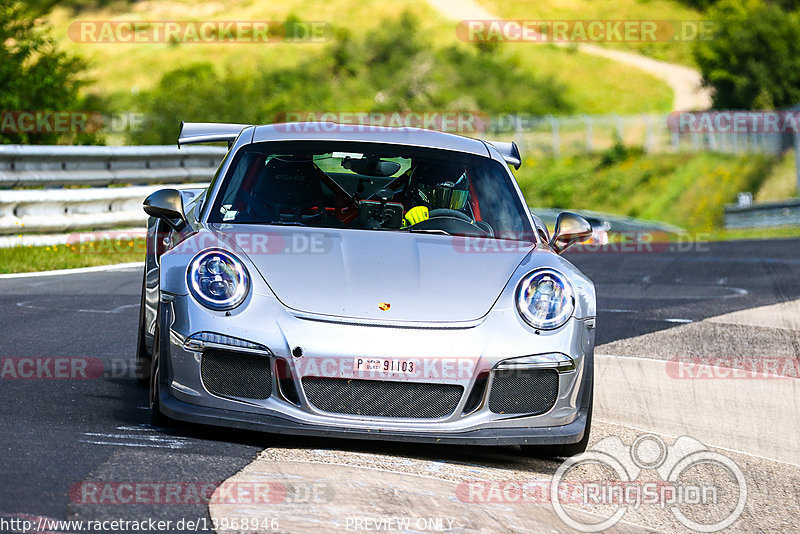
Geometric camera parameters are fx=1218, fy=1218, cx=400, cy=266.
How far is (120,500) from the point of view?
151 inches

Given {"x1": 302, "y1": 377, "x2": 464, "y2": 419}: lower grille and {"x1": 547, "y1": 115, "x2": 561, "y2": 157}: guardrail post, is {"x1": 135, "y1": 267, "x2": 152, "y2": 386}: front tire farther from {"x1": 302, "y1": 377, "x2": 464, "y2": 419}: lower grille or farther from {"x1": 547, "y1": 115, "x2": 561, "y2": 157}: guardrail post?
{"x1": 547, "y1": 115, "x2": 561, "y2": 157}: guardrail post

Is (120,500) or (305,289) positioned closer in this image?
(120,500)

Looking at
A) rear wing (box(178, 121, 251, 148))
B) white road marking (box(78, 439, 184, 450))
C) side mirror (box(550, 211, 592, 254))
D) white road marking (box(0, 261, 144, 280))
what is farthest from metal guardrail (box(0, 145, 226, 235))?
white road marking (box(78, 439, 184, 450))

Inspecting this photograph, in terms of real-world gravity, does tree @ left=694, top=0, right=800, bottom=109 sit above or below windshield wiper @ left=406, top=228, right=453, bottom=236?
below

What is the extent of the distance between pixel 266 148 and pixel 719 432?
2715mm

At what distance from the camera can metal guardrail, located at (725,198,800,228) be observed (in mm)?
24766

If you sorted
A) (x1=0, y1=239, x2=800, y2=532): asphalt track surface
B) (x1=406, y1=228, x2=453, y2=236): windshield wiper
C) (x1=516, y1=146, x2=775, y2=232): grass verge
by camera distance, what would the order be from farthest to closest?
1. (x1=516, y1=146, x2=775, y2=232): grass verge
2. (x1=406, y1=228, x2=453, y2=236): windshield wiper
3. (x1=0, y1=239, x2=800, y2=532): asphalt track surface

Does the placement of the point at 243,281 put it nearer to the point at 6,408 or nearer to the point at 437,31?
the point at 6,408

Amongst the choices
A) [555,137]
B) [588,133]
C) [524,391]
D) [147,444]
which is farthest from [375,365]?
[555,137]

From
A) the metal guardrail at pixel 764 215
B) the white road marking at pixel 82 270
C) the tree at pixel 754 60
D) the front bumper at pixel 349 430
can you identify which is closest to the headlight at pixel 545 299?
the front bumper at pixel 349 430

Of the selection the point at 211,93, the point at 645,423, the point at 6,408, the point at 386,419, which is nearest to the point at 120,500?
the point at 386,419

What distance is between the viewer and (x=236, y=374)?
4.73m

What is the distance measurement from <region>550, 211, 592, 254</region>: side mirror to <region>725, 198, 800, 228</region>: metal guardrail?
781 inches

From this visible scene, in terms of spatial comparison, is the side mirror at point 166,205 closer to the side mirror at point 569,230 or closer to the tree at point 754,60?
the side mirror at point 569,230
